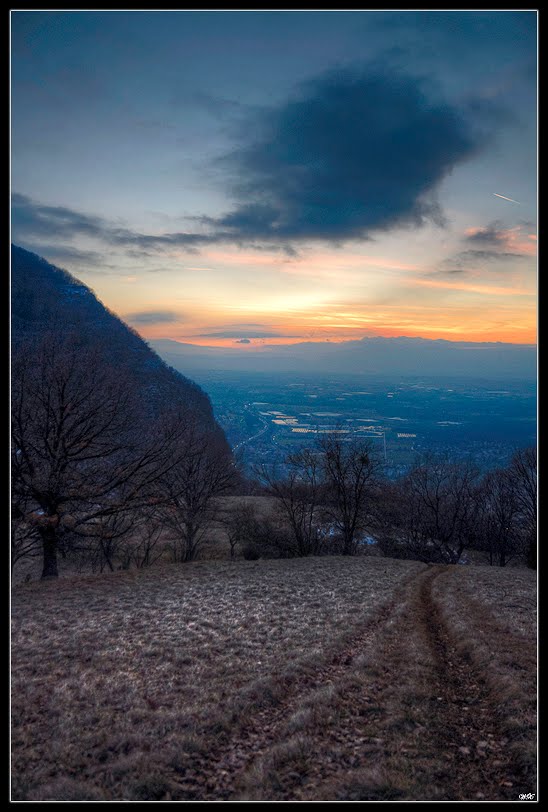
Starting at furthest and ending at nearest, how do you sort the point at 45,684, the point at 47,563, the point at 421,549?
the point at 421,549 < the point at 47,563 < the point at 45,684

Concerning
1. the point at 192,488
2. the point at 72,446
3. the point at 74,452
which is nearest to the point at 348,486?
the point at 192,488

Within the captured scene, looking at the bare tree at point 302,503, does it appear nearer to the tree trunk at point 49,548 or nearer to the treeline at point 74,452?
the treeline at point 74,452

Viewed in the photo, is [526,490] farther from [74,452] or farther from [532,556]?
[74,452]

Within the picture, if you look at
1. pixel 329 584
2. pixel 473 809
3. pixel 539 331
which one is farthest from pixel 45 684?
pixel 329 584

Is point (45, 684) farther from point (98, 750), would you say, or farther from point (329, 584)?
point (329, 584)

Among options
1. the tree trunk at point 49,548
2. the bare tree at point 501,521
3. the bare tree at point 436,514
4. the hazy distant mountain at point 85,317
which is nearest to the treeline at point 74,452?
the tree trunk at point 49,548
